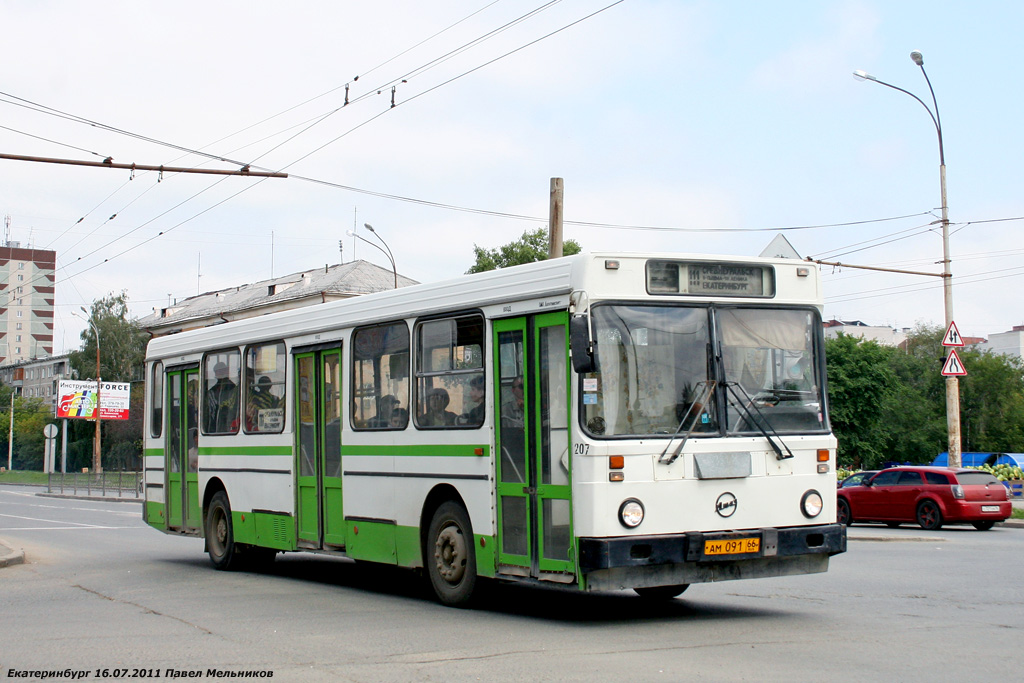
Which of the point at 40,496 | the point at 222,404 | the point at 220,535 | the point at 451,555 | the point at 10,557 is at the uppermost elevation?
the point at 222,404

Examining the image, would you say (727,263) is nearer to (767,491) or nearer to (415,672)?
(767,491)

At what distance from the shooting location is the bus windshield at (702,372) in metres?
9.23

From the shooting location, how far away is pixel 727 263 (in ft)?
32.5

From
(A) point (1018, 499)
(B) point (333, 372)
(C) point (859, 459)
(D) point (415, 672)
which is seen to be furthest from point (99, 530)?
(C) point (859, 459)

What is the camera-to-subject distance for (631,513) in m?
9.10

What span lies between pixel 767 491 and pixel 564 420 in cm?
183

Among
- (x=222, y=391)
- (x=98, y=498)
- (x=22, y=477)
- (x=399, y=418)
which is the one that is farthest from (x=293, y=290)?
(x=399, y=418)

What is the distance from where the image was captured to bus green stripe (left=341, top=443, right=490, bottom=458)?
10.4m

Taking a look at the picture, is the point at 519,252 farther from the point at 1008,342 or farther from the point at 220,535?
the point at 1008,342

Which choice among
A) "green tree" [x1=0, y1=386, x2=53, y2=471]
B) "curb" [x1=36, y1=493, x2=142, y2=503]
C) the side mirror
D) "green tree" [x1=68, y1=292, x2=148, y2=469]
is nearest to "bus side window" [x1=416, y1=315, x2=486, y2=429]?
the side mirror

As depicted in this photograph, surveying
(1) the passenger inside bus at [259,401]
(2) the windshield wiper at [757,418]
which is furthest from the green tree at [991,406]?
(2) the windshield wiper at [757,418]

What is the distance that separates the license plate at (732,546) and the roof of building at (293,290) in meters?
55.2

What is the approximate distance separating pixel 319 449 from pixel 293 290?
201 ft

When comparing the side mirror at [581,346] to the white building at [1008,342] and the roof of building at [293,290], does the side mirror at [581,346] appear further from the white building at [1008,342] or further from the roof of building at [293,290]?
the white building at [1008,342]
